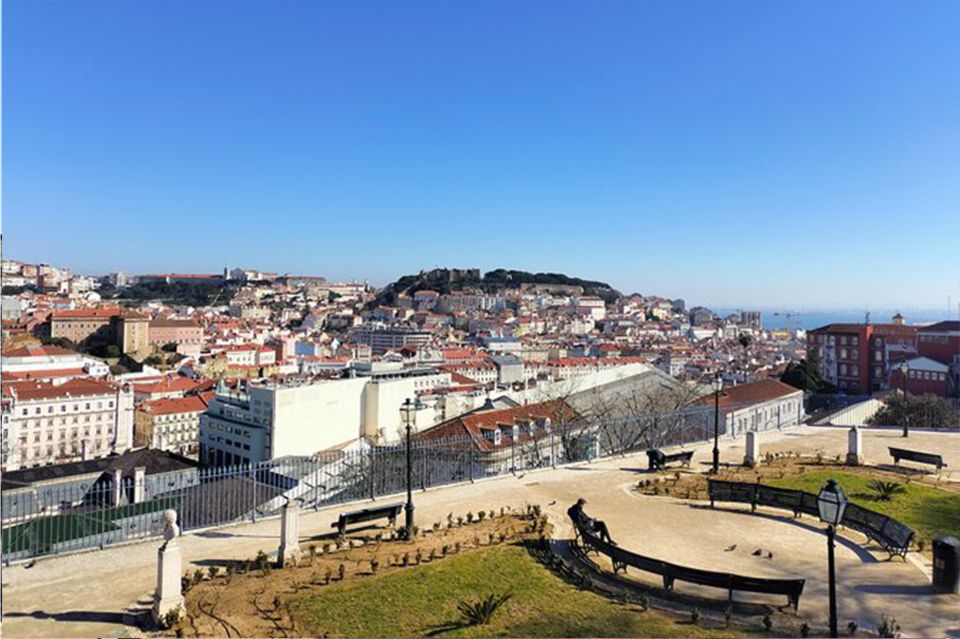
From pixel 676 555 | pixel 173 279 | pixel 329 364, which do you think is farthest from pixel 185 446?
pixel 173 279

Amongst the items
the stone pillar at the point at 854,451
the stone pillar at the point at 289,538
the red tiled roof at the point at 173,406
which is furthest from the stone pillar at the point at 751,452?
the red tiled roof at the point at 173,406

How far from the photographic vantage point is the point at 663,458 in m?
15.5

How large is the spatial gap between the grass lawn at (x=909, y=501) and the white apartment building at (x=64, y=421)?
5287 centimetres

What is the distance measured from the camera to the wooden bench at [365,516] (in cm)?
1070

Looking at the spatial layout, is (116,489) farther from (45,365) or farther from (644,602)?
(45,365)

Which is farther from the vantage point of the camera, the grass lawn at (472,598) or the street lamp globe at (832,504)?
the grass lawn at (472,598)

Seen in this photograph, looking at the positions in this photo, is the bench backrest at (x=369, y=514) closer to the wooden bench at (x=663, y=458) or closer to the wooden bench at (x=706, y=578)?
the wooden bench at (x=706, y=578)

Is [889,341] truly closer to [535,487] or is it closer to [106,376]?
[535,487]

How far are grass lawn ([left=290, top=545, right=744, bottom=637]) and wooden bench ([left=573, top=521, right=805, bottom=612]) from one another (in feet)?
2.16

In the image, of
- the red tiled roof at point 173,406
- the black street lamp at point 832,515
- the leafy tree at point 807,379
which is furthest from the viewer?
the red tiled roof at point 173,406

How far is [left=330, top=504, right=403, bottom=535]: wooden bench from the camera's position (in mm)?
10695

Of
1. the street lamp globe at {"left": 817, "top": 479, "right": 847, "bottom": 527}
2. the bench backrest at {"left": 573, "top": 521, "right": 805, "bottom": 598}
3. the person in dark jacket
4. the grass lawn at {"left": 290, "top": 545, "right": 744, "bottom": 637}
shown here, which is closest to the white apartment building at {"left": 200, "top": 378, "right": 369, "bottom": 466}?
the person in dark jacket

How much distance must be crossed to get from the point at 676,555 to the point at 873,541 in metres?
3.40

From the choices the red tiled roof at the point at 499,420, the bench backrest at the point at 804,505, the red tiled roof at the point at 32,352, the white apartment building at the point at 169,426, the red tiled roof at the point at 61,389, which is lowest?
the white apartment building at the point at 169,426
